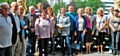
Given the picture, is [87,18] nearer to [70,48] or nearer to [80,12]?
[80,12]

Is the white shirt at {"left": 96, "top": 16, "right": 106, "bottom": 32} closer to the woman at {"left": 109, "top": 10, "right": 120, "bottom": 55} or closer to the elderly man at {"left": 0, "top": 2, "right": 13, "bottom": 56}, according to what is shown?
the woman at {"left": 109, "top": 10, "right": 120, "bottom": 55}

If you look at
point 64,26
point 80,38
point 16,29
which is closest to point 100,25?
point 80,38

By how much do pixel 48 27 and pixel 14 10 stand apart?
1323 millimetres

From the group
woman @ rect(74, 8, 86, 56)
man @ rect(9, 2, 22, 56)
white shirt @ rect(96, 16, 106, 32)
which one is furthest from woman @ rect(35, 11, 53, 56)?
white shirt @ rect(96, 16, 106, 32)

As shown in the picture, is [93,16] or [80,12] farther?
[93,16]

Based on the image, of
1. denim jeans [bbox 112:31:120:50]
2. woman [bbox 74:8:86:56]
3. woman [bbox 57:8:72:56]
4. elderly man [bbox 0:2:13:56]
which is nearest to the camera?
elderly man [bbox 0:2:13:56]

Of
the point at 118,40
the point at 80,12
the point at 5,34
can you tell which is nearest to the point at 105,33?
the point at 118,40

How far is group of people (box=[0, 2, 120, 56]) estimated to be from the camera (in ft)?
18.2

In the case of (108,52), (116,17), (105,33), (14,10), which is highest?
(14,10)

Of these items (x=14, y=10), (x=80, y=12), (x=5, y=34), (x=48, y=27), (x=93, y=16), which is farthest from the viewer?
(x=93, y=16)

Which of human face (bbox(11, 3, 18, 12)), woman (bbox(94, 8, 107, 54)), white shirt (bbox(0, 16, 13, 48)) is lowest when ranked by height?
woman (bbox(94, 8, 107, 54))

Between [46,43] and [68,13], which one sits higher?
[68,13]

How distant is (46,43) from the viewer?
6273 millimetres

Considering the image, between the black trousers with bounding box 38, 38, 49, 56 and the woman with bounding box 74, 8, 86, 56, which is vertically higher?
the woman with bounding box 74, 8, 86, 56
